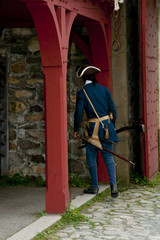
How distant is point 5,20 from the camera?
868 cm

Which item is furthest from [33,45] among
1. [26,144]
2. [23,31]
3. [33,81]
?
[26,144]

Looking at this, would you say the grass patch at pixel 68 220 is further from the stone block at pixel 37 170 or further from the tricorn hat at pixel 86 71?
the stone block at pixel 37 170

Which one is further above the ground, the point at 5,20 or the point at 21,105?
the point at 5,20

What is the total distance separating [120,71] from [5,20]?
1.99m

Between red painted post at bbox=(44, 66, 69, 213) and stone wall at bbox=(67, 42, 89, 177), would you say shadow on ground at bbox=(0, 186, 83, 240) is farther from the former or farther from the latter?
stone wall at bbox=(67, 42, 89, 177)

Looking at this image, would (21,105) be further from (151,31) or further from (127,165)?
(151,31)

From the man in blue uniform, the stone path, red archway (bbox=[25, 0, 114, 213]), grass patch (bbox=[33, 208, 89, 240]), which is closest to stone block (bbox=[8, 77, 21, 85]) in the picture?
the man in blue uniform

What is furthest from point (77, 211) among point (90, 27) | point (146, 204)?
point (90, 27)

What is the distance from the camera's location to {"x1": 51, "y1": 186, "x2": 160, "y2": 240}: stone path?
217 inches

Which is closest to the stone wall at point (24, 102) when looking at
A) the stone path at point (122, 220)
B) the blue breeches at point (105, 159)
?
the blue breeches at point (105, 159)

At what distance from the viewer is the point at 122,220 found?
621 centimetres

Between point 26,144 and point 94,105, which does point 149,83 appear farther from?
point 26,144

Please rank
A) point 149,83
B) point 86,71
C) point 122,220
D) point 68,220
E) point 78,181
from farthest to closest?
point 149,83 → point 78,181 → point 86,71 → point 122,220 → point 68,220

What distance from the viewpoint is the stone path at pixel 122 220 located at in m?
5.51
